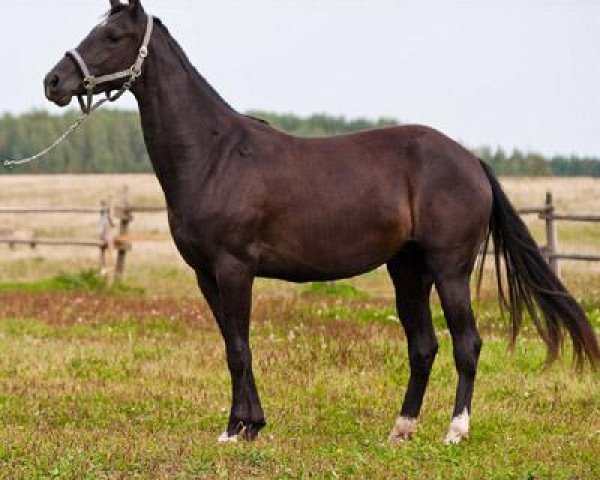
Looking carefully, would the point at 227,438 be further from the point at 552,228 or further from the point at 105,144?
the point at 105,144

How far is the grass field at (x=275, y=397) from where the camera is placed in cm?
671

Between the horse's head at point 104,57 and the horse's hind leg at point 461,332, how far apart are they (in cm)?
256

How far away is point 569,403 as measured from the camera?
898 centimetres

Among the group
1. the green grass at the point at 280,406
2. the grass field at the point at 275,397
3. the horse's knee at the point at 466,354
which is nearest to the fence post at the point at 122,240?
the grass field at the point at 275,397

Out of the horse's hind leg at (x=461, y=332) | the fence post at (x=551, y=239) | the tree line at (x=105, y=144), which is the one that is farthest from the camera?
the tree line at (x=105, y=144)

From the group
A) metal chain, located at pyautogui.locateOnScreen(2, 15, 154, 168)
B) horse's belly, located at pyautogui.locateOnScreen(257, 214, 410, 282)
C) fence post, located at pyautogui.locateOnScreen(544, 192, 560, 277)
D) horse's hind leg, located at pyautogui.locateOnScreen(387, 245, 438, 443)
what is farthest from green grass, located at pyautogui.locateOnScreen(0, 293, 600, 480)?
fence post, located at pyautogui.locateOnScreen(544, 192, 560, 277)

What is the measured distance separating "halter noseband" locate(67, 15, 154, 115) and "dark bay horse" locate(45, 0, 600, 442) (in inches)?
0.5

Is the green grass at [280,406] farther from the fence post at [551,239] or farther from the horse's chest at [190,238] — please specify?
the fence post at [551,239]

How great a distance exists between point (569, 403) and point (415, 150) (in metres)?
2.67

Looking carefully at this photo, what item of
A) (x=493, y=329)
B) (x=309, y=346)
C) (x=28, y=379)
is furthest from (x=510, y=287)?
(x=493, y=329)

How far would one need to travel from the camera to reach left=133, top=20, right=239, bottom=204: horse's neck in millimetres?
7441

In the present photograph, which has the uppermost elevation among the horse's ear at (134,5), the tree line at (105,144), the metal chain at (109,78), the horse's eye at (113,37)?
the horse's ear at (134,5)

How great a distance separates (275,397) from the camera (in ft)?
30.0

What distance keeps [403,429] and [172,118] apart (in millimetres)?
2699
